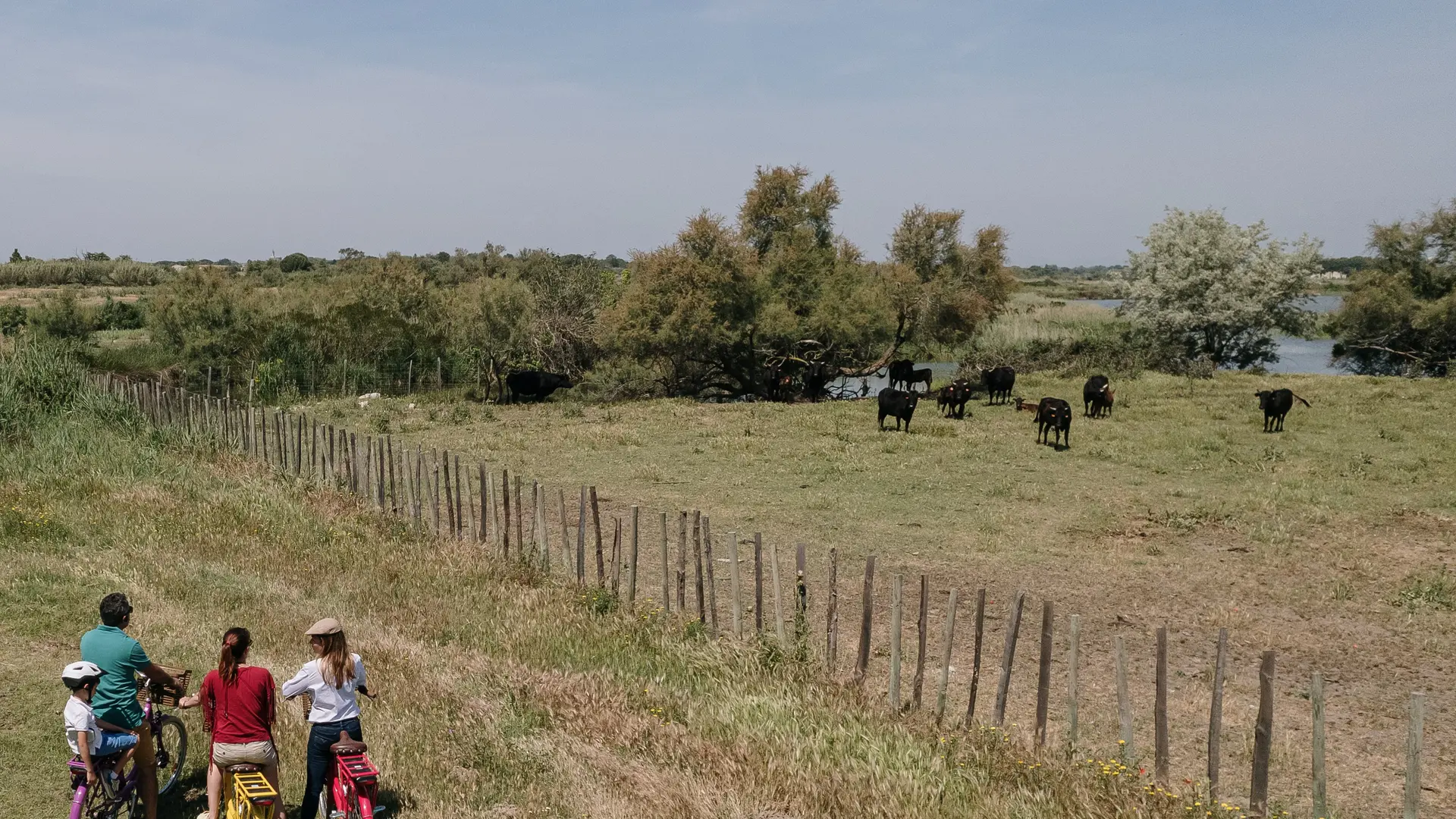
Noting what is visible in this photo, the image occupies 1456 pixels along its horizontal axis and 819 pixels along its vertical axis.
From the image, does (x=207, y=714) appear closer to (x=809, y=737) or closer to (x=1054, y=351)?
(x=809, y=737)

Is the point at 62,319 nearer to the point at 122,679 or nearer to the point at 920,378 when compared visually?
the point at 920,378

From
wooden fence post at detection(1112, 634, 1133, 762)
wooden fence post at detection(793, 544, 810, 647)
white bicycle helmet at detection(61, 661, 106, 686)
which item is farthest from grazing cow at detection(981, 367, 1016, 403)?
white bicycle helmet at detection(61, 661, 106, 686)

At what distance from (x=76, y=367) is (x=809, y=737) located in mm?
21034

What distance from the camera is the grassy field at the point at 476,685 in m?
6.50

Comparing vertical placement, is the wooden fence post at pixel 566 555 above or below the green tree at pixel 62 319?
below

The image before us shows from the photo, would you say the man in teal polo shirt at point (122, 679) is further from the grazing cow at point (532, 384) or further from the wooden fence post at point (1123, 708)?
the grazing cow at point (532, 384)

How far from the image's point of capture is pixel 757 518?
51.7ft

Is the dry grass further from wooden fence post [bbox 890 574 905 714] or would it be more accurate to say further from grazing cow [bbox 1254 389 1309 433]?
grazing cow [bbox 1254 389 1309 433]

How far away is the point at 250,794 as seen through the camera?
5.79m

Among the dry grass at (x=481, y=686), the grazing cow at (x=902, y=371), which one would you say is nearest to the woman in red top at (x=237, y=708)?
the dry grass at (x=481, y=686)

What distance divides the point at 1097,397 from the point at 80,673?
2436cm

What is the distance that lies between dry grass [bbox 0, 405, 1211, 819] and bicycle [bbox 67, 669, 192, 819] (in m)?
0.18

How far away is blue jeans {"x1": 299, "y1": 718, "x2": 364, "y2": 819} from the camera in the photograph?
6031 millimetres

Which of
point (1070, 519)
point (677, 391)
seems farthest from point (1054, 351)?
point (1070, 519)
